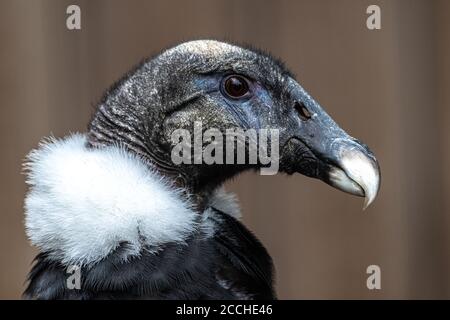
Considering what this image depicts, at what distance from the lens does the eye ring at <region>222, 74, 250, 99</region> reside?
215 centimetres

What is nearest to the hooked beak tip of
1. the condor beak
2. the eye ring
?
the condor beak

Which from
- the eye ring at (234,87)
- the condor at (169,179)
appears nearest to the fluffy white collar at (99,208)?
the condor at (169,179)

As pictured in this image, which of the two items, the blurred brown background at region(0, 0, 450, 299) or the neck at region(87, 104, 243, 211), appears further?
the blurred brown background at region(0, 0, 450, 299)

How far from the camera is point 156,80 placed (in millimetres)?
2104

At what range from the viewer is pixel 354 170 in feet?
6.61

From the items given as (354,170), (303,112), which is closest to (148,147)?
(303,112)

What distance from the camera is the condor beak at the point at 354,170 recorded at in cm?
199

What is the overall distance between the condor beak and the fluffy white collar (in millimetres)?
337

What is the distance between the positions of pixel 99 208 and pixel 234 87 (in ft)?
1.55

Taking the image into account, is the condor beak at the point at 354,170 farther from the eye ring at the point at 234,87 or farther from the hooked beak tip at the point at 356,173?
the eye ring at the point at 234,87

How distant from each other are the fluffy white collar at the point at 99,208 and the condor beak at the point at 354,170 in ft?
1.10

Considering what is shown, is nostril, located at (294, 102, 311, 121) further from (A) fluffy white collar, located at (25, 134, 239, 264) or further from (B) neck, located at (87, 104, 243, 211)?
(A) fluffy white collar, located at (25, 134, 239, 264)

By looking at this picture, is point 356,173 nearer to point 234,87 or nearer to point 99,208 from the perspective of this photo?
point 234,87

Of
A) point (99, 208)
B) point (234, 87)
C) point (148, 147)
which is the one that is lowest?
point (99, 208)
